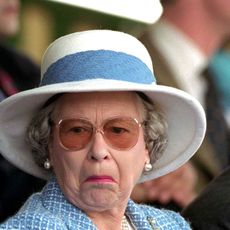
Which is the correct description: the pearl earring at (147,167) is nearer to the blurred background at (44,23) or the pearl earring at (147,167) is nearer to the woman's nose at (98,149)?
the woman's nose at (98,149)

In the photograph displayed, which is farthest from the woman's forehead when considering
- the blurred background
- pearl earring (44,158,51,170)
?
the blurred background

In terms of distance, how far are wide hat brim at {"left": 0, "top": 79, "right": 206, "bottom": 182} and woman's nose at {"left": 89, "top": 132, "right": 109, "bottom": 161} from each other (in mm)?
141

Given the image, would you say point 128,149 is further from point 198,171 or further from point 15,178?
point 198,171

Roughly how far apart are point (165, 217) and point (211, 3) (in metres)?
2.45

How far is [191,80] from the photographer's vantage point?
17.1 ft

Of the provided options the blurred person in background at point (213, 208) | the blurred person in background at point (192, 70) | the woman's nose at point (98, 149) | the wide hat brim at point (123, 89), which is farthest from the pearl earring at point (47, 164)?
the blurred person in background at point (192, 70)

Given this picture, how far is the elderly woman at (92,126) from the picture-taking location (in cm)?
294

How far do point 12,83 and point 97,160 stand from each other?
5.40ft

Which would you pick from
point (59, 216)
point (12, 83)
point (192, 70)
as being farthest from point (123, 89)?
point (192, 70)

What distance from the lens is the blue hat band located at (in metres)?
2.98

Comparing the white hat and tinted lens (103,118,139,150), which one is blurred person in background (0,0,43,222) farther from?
tinted lens (103,118,139,150)

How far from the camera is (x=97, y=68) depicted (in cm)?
298

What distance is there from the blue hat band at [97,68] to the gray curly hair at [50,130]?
0.07 m

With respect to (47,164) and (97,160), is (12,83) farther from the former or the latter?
(97,160)
